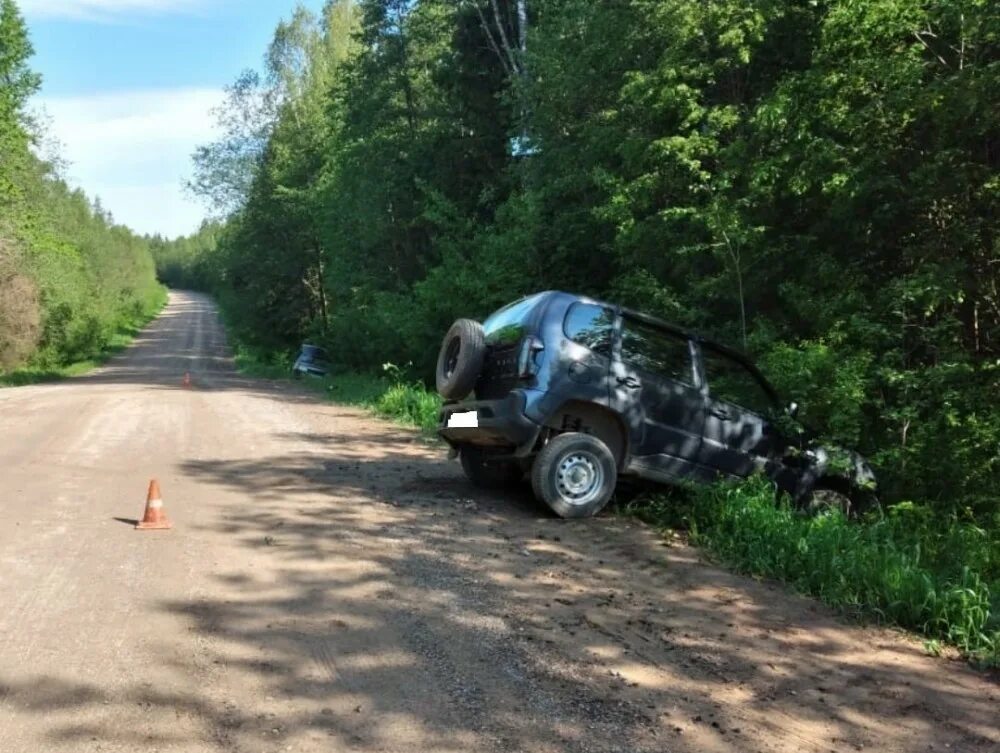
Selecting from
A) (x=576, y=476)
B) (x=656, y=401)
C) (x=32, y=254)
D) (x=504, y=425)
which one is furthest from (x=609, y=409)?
(x=32, y=254)

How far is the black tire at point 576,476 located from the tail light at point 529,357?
0.61 m

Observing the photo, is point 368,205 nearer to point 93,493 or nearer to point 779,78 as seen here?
point 779,78

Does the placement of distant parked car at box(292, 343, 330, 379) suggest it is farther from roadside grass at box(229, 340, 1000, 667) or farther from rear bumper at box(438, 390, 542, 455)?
roadside grass at box(229, 340, 1000, 667)

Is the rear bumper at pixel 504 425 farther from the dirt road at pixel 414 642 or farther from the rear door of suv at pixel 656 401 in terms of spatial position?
the rear door of suv at pixel 656 401

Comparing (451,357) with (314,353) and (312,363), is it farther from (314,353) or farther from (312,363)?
(314,353)

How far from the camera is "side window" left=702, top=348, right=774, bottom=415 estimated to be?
331 inches

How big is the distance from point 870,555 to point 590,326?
291cm

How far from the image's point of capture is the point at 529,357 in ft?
25.0

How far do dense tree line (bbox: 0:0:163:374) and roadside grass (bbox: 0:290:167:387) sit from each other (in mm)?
382

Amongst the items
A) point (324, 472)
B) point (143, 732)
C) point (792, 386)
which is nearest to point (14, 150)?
point (324, 472)

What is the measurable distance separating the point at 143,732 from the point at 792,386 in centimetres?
738

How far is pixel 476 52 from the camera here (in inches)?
907

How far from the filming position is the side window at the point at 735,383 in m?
8.41

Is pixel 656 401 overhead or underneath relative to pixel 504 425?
overhead
